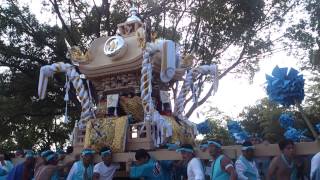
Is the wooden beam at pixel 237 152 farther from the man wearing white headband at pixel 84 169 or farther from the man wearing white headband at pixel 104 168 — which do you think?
the man wearing white headband at pixel 84 169

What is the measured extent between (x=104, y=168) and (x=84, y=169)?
11.9 inches

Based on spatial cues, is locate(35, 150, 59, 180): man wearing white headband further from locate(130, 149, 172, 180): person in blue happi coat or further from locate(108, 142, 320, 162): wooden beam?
locate(130, 149, 172, 180): person in blue happi coat

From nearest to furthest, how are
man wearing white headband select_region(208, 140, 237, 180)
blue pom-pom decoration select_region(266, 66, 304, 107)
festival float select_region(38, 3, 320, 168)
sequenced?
blue pom-pom decoration select_region(266, 66, 304, 107), man wearing white headband select_region(208, 140, 237, 180), festival float select_region(38, 3, 320, 168)

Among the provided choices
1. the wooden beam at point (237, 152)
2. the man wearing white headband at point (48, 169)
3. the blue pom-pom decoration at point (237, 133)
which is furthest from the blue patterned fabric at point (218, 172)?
the man wearing white headband at point (48, 169)

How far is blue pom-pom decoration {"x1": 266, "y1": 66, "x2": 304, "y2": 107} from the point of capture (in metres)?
4.32

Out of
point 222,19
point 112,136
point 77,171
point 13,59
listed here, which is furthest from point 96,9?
point 77,171

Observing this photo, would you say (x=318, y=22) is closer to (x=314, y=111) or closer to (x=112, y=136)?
(x=112, y=136)

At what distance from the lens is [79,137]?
27.0 ft

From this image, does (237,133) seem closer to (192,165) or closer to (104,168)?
(192,165)

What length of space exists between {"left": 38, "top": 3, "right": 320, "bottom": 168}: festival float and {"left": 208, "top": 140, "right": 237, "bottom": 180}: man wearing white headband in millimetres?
1157

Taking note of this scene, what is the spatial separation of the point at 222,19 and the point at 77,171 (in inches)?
321

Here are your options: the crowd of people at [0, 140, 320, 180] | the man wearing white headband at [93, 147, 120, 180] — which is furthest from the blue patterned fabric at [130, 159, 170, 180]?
the man wearing white headband at [93, 147, 120, 180]

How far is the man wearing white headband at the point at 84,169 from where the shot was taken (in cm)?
623

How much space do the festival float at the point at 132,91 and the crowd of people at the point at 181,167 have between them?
0.35m
